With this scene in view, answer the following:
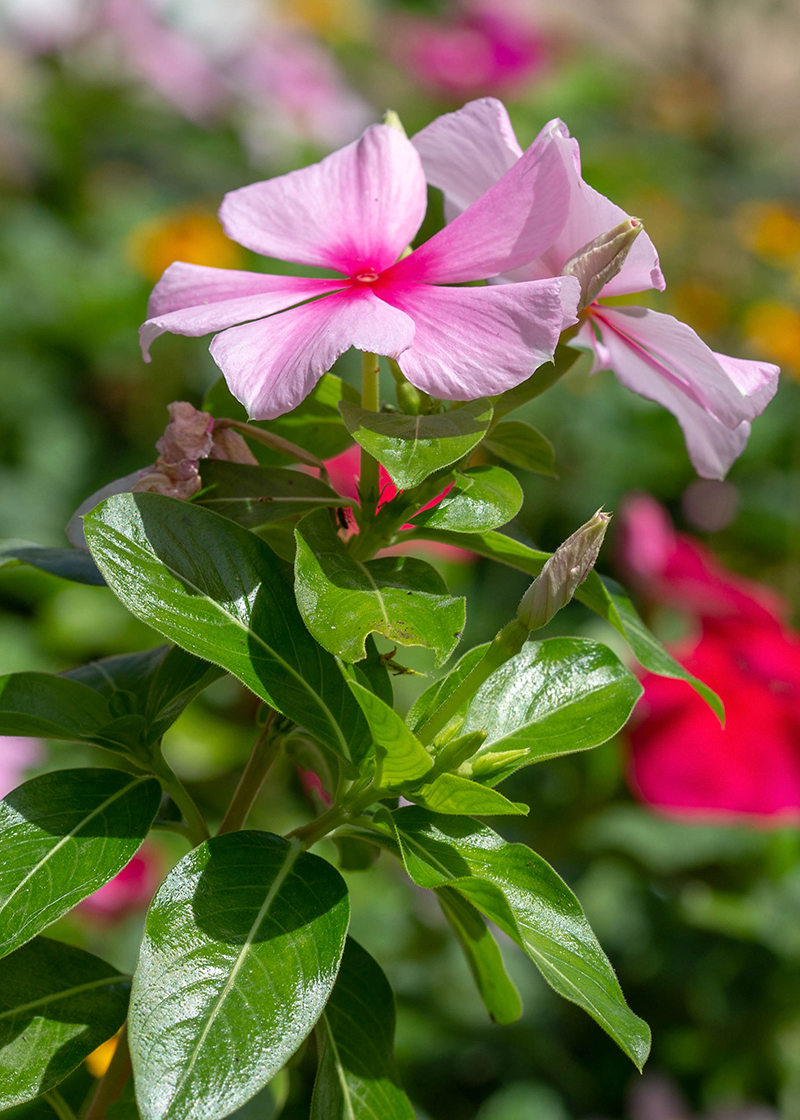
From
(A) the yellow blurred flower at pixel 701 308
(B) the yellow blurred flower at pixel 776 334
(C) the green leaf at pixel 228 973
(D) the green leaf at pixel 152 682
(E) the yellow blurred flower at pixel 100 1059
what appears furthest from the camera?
(A) the yellow blurred flower at pixel 701 308

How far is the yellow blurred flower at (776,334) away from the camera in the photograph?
7.35ft

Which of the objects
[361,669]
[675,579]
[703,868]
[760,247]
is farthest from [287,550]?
[760,247]

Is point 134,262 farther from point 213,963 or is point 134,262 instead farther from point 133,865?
point 213,963

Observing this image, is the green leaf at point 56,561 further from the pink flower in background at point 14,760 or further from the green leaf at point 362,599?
the pink flower in background at point 14,760

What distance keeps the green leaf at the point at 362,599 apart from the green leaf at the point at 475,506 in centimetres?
2

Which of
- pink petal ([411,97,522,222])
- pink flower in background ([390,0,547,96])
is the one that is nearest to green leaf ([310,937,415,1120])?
pink petal ([411,97,522,222])

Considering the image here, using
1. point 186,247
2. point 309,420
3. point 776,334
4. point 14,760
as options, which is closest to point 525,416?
point 776,334

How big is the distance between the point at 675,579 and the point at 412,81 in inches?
113

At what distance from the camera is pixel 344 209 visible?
47cm

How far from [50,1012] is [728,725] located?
1026mm

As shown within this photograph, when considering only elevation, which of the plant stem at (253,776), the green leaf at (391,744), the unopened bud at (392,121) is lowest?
the plant stem at (253,776)

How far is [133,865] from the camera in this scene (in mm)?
1297

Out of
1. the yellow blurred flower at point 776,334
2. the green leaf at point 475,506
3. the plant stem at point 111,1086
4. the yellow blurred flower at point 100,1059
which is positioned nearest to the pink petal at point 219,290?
the green leaf at point 475,506

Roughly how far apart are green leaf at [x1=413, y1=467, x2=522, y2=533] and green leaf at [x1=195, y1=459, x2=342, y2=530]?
0.16 ft
